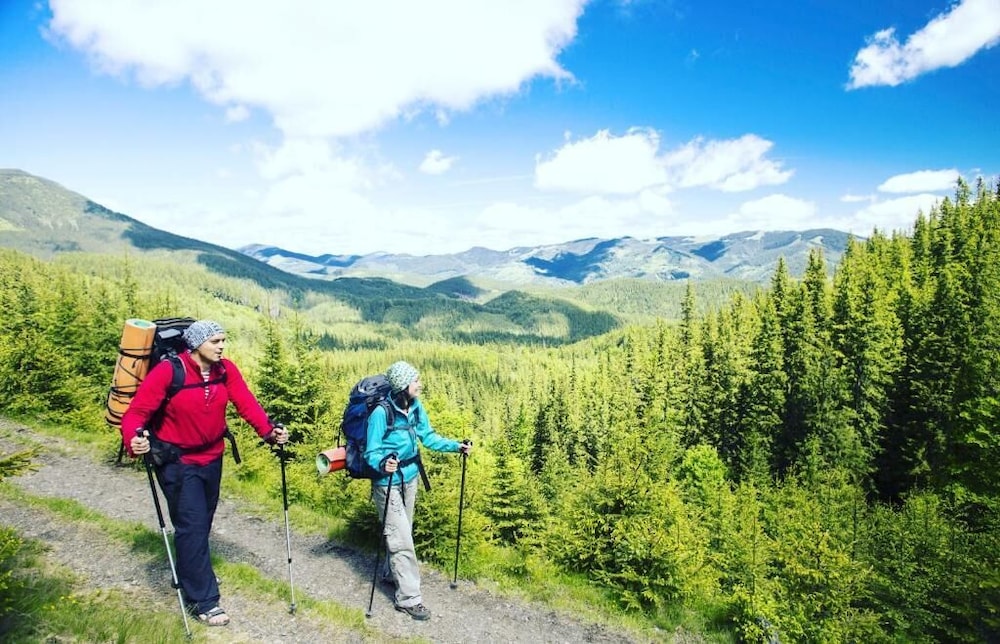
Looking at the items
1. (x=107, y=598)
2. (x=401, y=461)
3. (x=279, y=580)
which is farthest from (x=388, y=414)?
(x=107, y=598)

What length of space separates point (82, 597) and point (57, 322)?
22.8 m

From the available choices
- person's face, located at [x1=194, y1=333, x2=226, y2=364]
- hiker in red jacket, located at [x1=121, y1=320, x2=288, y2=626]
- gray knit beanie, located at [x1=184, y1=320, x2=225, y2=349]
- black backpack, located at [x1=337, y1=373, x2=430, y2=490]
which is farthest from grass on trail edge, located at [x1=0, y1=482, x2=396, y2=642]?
gray knit beanie, located at [x1=184, y1=320, x2=225, y2=349]

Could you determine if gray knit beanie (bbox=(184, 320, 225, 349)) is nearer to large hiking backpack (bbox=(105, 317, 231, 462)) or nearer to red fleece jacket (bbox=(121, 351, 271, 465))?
red fleece jacket (bbox=(121, 351, 271, 465))

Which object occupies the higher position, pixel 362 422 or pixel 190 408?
pixel 190 408

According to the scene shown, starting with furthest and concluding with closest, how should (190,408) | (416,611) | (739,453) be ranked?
1. (739,453)
2. (416,611)
3. (190,408)

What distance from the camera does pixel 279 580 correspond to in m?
8.51

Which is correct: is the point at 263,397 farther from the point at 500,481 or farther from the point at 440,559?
the point at 440,559

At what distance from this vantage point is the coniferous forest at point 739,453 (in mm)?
10969

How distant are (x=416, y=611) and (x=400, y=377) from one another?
11.9 ft

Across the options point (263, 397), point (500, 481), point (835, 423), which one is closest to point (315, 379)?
point (263, 397)

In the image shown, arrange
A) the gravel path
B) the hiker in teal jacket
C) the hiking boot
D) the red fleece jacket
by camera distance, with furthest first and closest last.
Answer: the hiking boot
the hiker in teal jacket
the gravel path
the red fleece jacket

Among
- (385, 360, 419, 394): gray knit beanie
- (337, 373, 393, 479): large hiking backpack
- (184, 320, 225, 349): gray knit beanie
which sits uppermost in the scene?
(184, 320, 225, 349): gray knit beanie

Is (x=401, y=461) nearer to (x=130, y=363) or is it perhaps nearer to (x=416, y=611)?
(x=416, y=611)

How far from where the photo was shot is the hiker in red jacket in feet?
20.1
